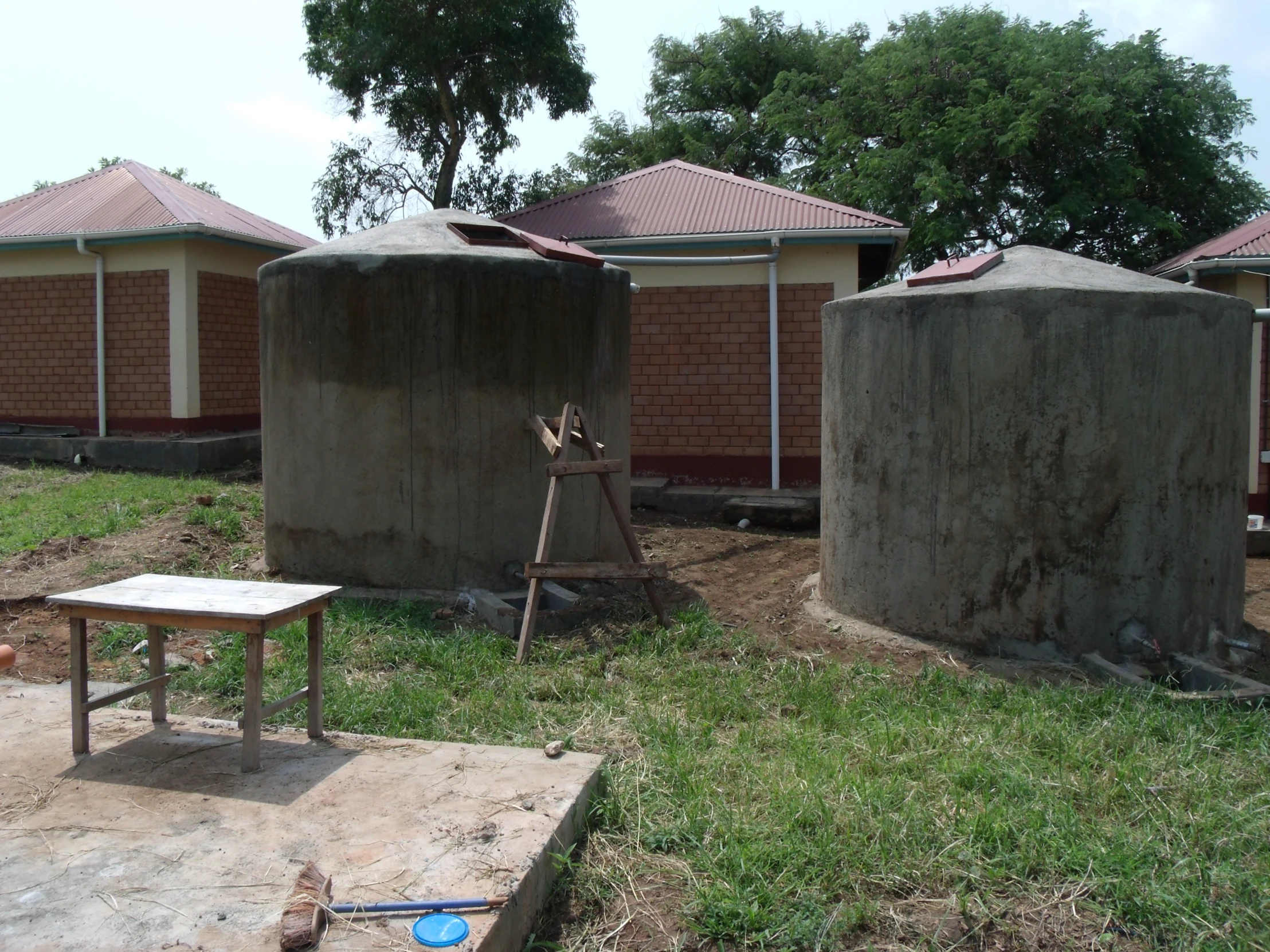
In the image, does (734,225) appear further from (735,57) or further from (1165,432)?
(735,57)

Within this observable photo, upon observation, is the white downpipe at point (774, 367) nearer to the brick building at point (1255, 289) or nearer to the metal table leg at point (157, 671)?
the brick building at point (1255, 289)

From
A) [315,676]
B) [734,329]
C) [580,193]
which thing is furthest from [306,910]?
[580,193]

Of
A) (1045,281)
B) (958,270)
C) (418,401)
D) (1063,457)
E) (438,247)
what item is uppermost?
(438,247)

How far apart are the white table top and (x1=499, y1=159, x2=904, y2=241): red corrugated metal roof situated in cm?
809

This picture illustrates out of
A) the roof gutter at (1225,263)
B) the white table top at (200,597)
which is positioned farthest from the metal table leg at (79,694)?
the roof gutter at (1225,263)

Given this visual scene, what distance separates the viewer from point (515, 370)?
22.9ft

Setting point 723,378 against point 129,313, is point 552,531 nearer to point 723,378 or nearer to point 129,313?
point 723,378

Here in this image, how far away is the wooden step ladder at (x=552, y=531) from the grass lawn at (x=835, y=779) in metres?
0.21

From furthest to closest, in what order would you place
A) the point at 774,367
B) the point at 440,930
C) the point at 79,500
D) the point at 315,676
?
the point at 774,367, the point at 79,500, the point at 315,676, the point at 440,930

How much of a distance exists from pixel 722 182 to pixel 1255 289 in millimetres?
6112

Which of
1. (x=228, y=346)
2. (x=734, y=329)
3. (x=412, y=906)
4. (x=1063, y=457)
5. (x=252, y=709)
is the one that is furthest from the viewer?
(x=228, y=346)

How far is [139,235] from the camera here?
12539 mm

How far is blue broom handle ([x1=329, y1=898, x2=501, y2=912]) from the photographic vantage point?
2.79m

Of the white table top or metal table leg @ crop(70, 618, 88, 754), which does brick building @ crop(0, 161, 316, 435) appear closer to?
the white table top
